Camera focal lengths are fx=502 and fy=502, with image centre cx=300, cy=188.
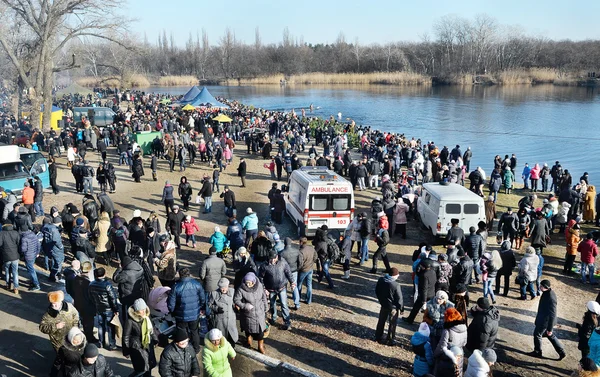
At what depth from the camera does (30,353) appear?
328 inches

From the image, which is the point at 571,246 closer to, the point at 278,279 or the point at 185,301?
the point at 278,279

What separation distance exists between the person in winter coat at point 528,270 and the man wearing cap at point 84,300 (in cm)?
856


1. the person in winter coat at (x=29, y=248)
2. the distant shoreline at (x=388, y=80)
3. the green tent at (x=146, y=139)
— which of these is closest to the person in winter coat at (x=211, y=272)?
the person in winter coat at (x=29, y=248)

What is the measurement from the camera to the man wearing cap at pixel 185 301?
26.1 feet

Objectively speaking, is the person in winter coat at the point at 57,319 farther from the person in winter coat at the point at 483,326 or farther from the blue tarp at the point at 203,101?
the blue tarp at the point at 203,101

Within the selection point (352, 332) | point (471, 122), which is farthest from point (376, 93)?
point (352, 332)

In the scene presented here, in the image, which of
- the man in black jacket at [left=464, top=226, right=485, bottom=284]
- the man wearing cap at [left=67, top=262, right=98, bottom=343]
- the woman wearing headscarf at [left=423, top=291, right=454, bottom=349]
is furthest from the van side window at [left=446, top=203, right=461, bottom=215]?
the man wearing cap at [left=67, top=262, right=98, bottom=343]

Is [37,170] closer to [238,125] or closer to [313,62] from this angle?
[238,125]

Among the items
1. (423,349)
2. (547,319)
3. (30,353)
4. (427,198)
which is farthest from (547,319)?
(30,353)

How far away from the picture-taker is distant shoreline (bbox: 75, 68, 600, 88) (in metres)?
86.0

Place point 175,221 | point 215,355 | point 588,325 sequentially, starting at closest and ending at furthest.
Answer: point 215,355 < point 588,325 < point 175,221

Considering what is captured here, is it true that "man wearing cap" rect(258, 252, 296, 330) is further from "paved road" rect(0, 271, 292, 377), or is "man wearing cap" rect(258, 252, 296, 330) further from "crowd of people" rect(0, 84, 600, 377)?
"paved road" rect(0, 271, 292, 377)

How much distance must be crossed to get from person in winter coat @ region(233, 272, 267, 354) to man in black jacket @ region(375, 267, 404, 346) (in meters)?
2.03

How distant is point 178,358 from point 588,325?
20.9 feet
